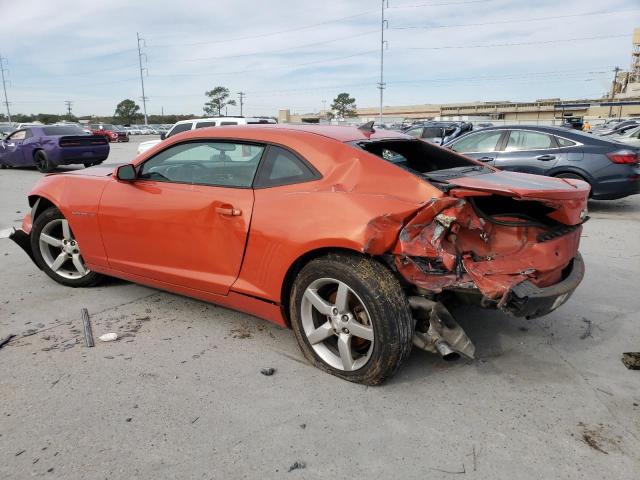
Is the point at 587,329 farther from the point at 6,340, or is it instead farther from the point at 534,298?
the point at 6,340

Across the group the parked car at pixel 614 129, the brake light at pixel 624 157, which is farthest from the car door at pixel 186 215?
the parked car at pixel 614 129

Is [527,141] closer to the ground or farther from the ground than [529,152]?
farther from the ground

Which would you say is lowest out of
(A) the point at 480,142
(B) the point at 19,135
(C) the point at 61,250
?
(C) the point at 61,250

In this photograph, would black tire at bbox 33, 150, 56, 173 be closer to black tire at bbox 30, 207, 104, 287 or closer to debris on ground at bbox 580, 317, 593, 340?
black tire at bbox 30, 207, 104, 287

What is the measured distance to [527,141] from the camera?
8.70m

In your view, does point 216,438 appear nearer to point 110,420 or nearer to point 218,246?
point 110,420

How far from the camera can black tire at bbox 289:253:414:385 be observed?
106 inches

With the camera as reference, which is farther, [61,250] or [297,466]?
[61,250]

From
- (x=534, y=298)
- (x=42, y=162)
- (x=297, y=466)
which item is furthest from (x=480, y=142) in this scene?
(x=42, y=162)

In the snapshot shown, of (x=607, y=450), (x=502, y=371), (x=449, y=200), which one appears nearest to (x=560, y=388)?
(x=502, y=371)

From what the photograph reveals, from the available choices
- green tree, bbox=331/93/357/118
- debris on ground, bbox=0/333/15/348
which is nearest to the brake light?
debris on ground, bbox=0/333/15/348

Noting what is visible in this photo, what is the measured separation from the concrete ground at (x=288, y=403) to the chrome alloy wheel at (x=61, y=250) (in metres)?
0.48

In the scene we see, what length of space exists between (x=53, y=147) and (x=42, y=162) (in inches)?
30.9

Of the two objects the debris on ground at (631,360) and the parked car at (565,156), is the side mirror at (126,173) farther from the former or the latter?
the parked car at (565,156)
